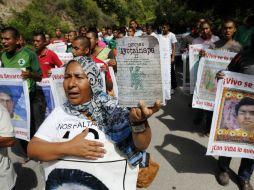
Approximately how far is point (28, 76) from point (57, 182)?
255cm

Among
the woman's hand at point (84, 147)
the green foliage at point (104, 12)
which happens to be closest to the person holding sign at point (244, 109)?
the woman's hand at point (84, 147)

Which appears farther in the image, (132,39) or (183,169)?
(183,169)

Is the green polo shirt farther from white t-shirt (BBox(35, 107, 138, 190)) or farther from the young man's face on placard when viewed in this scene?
the young man's face on placard

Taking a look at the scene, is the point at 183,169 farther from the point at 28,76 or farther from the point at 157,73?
the point at 157,73

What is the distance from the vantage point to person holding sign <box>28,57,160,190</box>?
1673 millimetres

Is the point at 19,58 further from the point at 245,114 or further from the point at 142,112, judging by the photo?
the point at 142,112

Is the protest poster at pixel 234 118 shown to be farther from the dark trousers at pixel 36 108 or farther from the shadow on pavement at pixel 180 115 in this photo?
the dark trousers at pixel 36 108

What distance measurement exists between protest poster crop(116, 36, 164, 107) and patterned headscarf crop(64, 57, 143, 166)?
93 mm

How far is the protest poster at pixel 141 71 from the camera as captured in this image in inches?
63.2

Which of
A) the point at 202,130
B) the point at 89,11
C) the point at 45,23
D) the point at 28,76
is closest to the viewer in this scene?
the point at 28,76

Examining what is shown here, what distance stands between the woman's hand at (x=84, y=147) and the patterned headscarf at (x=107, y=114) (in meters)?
0.10

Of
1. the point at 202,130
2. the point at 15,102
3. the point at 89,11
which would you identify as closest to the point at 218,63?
the point at 202,130

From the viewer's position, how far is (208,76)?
4949mm

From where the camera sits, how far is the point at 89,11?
987 inches
